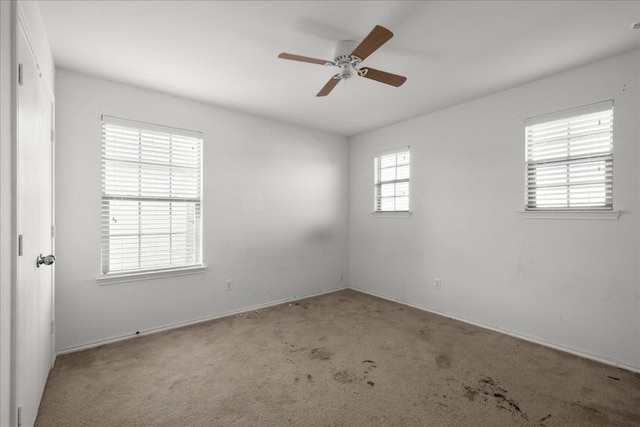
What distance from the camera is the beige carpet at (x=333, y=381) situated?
188 cm

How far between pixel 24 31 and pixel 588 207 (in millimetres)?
4261

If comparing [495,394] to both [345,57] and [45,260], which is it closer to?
[345,57]

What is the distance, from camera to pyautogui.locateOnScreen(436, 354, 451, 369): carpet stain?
2494 millimetres

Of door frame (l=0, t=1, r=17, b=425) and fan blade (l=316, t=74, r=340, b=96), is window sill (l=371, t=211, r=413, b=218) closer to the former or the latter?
fan blade (l=316, t=74, r=340, b=96)

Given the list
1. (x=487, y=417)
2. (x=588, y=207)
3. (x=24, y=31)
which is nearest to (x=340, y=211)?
(x=588, y=207)

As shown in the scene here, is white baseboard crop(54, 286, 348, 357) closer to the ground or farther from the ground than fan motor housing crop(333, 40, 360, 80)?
closer to the ground

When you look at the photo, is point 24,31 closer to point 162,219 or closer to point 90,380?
point 162,219

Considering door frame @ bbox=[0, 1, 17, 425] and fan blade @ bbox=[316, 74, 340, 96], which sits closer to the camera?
door frame @ bbox=[0, 1, 17, 425]

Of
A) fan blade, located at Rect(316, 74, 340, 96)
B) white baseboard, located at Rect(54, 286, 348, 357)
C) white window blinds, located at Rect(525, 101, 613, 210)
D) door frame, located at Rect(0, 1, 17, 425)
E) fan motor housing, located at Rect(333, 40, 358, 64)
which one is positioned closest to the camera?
door frame, located at Rect(0, 1, 17, 425)

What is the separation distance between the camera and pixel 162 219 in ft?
10.8

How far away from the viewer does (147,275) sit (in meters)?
3.14

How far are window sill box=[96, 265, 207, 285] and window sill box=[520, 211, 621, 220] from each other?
3.65 m

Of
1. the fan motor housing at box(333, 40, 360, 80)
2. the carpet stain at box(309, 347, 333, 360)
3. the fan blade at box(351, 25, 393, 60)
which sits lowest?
the carpet stain at box(309, 347, 333, 360)

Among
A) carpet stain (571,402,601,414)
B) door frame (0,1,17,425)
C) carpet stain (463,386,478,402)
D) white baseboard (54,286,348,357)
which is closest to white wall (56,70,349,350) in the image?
white baseboard (54,286,348,357)
